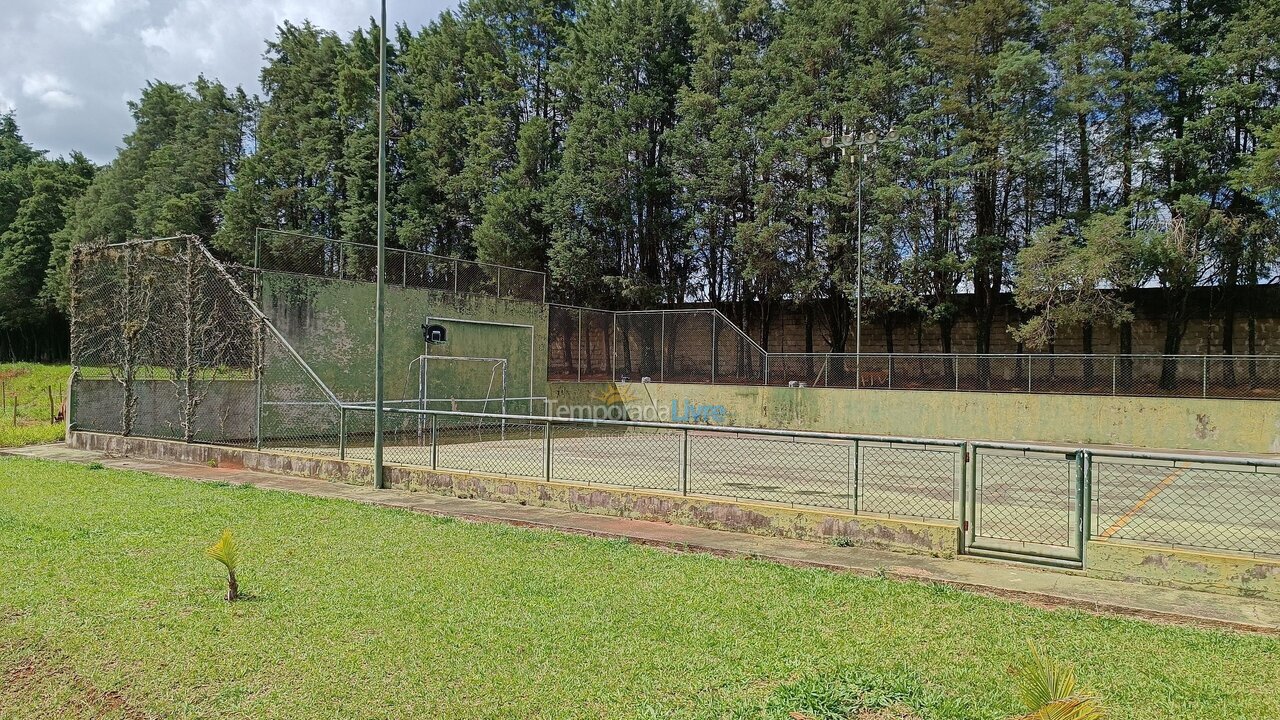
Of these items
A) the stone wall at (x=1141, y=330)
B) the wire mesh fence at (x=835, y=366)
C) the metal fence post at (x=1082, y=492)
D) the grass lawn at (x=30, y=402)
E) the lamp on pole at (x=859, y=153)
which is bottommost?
the grass lawn at (x=30, y=402)

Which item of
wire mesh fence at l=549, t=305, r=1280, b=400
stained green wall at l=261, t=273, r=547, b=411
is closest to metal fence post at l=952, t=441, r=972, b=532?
stained green wall at l=261, t=273, r=547, b=411

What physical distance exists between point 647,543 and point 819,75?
30903mm

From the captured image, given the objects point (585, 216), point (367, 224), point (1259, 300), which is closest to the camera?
point (1259, 300)

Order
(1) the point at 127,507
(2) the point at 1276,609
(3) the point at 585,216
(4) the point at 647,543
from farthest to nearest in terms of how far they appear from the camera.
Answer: (3) the point at 585,216
(1) the point at 127,507
(4) the point at 647,543
(2) the point at 1276,609

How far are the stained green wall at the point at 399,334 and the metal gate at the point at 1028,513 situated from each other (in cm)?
1433

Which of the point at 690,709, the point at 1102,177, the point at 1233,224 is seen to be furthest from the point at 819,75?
the point at 690,709

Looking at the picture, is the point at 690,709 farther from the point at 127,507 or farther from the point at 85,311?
the point at 85,311

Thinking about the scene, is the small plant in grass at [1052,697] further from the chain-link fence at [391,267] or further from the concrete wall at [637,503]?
the chain-link fence at [391,267]

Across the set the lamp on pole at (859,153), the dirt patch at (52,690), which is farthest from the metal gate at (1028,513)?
the lamp on pole at (859,153)

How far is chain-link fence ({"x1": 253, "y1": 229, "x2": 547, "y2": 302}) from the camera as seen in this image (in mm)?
17125

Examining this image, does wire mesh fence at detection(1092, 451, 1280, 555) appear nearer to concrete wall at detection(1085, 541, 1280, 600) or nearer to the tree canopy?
concrete wall at detection(1085, 541, 1280, 600)

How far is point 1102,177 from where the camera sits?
29328mm

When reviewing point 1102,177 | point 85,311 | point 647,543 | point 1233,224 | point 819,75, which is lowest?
point 647,543

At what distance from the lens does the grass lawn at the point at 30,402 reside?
1678 cm
